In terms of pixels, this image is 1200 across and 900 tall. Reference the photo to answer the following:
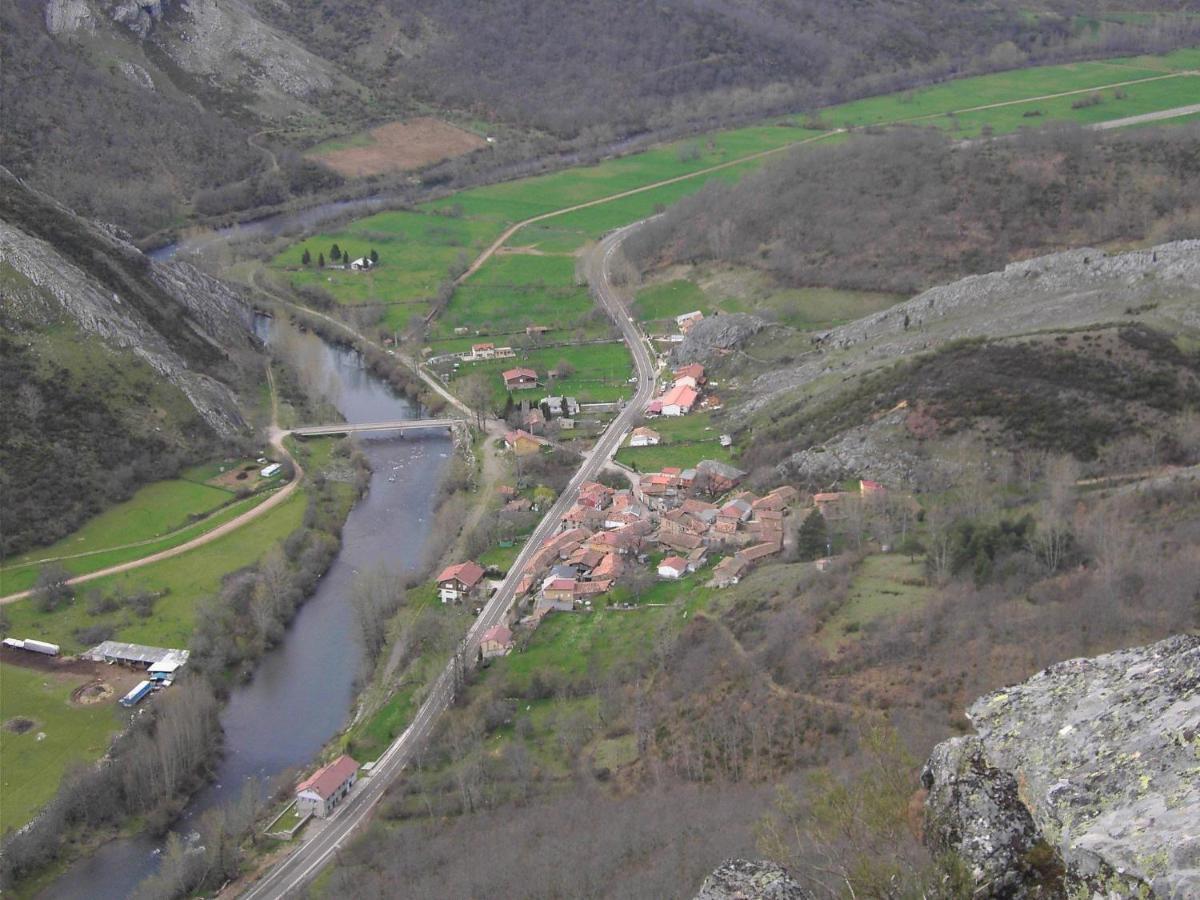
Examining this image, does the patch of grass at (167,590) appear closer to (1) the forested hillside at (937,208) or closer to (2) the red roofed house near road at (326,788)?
(2) the red roofed house near road at (326,788)

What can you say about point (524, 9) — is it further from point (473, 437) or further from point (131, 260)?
point (473, 437)

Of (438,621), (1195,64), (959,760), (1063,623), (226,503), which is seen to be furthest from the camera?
(1195,64)

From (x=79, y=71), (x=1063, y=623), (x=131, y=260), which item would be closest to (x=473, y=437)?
(x=131, y=260)

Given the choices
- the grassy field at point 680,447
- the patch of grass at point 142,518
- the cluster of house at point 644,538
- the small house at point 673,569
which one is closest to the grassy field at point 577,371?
the grassy field at point 680,447

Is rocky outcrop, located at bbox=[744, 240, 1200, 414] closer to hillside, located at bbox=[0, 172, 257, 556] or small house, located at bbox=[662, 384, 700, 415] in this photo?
small house, located at bbox=[662, 384, 700, 415]

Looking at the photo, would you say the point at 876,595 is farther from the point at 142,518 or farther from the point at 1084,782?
the point at 142,518
